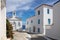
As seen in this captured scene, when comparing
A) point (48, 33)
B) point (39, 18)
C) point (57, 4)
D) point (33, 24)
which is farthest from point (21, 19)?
point (57, 4)

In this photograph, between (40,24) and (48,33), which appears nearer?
(48,33)

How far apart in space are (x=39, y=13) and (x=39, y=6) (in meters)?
1.69

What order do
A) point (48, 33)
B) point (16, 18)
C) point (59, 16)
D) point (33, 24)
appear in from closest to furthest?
point (59, 16), point (48, 33), point (33, 24), point (16, 18)

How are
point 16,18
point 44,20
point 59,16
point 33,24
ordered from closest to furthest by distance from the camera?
point 59,16 → point 44,20 → point 33,24 → point 16,18

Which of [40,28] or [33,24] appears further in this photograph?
[33,24]

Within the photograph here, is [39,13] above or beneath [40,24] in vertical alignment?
above

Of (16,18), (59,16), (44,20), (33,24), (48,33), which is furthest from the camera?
(16,18)

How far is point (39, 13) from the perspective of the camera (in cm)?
3612

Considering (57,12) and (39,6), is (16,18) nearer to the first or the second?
(39,6)

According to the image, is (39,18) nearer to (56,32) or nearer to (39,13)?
(39,13)

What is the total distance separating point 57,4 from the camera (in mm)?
20438

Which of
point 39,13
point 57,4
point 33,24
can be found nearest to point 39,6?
point 39,13

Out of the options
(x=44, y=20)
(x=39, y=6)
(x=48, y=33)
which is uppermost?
(x=39, y=6)

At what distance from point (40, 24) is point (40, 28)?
1028 mm
